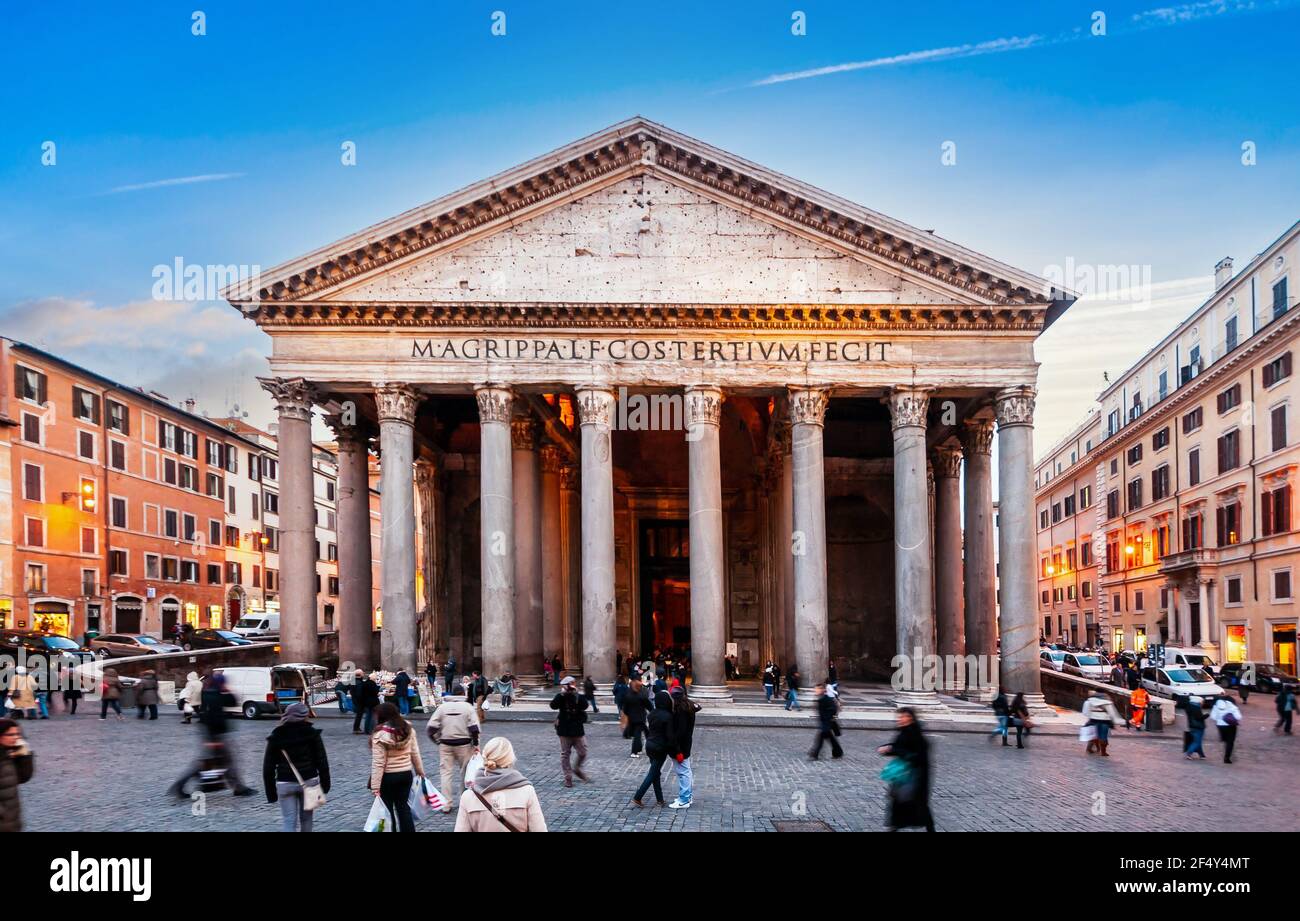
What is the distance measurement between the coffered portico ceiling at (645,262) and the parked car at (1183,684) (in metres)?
12.3

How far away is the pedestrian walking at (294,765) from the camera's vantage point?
27.9ft

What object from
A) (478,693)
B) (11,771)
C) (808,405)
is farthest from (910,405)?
(11,771)

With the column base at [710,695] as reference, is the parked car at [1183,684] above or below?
below

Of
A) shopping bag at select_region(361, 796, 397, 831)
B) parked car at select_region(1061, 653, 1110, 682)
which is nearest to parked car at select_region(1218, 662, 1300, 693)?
parked car at select_region(1061, 653, 1110, 682)

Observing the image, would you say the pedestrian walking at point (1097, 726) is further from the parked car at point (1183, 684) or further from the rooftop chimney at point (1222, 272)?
→ the rooftop chimney at point (1222, 272)

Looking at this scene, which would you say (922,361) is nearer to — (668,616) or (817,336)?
(817,336)

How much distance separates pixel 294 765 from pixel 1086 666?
1462 inches

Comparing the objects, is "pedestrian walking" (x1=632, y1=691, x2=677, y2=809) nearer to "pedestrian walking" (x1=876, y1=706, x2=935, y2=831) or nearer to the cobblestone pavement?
the cobblestone pavement

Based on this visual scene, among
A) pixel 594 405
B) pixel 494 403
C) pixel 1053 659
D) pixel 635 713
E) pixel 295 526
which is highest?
pixel 494 403

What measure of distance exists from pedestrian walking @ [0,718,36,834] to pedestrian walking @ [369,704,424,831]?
244 cm

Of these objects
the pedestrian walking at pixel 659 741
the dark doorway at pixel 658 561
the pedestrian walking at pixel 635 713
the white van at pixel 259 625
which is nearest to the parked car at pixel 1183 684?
the dark doorway at pixel 658 561

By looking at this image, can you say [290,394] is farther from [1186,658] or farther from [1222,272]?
[1222,272]

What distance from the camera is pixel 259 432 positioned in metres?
64.1

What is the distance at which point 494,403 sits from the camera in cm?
2631
